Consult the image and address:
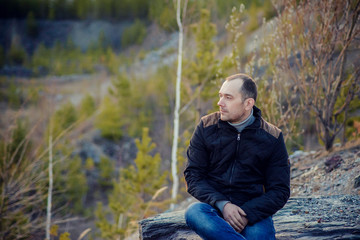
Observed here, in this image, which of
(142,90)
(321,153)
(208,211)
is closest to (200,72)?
(321,153)

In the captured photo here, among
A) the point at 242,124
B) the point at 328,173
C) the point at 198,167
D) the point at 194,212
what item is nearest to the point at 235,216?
the point at 194,212

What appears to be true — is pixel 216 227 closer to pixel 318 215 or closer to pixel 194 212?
pixel 194 212

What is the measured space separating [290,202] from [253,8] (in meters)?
20.8

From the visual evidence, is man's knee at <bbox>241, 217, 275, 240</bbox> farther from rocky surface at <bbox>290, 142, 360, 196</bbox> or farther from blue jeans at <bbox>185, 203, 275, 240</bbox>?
rocky surface at <bbox>290, 142, 360, 196</bbox>

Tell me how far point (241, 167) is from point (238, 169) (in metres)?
0.03

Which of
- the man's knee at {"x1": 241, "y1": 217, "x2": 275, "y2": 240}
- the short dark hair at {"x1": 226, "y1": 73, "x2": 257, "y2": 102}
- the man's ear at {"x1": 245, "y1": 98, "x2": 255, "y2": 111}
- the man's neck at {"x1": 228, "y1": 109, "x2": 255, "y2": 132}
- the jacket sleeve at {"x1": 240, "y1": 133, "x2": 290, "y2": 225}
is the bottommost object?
the man's knee at {"x1": 241, "y1": 217, "x2": 275, "y2": 240}

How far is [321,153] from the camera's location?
5.46m

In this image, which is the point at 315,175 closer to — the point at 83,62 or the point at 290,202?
the point at 290,202

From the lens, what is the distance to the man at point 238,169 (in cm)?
245

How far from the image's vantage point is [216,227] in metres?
2.36

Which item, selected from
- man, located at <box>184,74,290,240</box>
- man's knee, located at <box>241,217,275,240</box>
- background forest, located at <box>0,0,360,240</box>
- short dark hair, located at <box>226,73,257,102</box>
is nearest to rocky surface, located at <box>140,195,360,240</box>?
man's knee, located at <box>241,217,275,240</box>

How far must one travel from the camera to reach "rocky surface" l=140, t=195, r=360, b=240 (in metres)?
2.73

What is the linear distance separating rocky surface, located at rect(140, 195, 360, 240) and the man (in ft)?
1.60

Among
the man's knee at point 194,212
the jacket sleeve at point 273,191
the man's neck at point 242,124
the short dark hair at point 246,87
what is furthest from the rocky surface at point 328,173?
the man's knee at point 194,212
